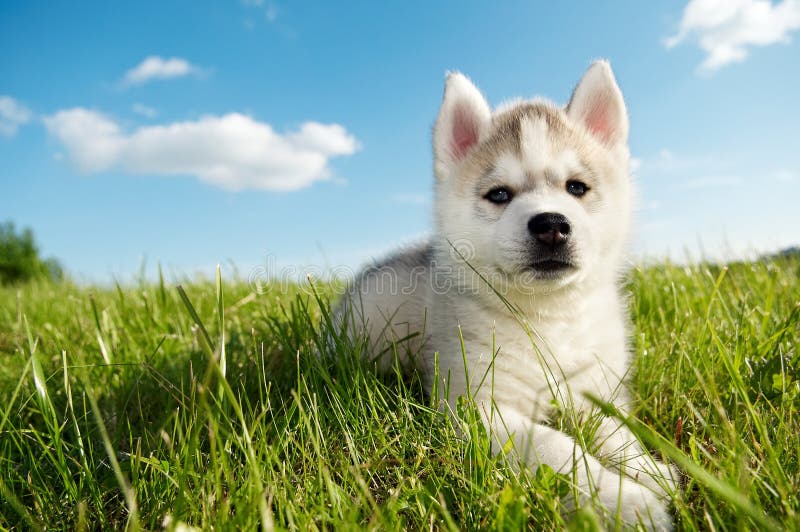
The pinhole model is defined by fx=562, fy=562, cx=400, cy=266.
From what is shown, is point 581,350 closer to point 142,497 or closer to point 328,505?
point 328,505

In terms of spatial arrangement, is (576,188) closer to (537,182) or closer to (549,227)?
(537,182)

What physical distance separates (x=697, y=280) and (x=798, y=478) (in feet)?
10.3

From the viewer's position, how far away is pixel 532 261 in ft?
7.97

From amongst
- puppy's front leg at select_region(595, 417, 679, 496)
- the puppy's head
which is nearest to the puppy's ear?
the puppy's head

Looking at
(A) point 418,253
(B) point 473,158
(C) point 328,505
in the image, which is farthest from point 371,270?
(C) point 328,505

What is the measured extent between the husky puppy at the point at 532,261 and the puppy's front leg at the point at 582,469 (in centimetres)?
1

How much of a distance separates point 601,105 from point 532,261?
3.72 feet

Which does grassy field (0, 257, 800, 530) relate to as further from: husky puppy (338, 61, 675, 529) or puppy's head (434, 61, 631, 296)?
puppy's head (434, 61, 631, 296)

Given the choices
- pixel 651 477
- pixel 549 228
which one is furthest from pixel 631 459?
pixel 549 228

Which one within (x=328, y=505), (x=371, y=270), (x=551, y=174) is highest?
(x=551, y=174)

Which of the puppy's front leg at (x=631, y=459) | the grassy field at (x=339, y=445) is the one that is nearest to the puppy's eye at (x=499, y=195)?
the grassy field at (x=339, y=445)

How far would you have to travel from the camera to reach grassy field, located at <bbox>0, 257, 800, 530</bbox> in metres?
1.68

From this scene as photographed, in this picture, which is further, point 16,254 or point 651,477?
point 16,254

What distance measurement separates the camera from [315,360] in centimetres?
264
